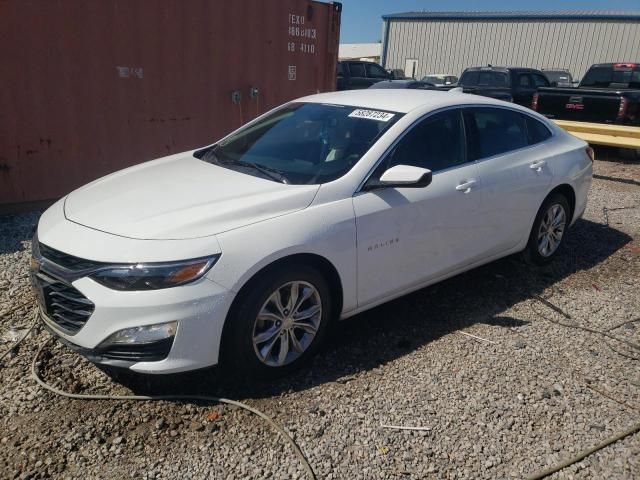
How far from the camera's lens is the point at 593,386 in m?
3.22

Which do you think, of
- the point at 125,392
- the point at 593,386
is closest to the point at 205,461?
the point at 125,392

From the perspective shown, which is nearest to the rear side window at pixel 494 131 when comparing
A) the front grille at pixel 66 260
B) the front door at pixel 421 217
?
the front door at pixel 421 217

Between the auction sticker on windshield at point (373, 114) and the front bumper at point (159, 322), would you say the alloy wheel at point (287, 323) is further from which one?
the auction sticker on windshield at point (373, 114)

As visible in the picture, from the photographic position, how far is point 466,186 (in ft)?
12.6

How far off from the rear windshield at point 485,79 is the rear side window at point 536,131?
9.92 metres

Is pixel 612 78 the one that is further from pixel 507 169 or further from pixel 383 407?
pixel 383 407

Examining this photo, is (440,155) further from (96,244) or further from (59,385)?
(59,385)

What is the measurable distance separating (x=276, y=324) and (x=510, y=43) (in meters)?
33.8

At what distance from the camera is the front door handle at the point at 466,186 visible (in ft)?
12.5

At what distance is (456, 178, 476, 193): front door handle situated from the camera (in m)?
3.80

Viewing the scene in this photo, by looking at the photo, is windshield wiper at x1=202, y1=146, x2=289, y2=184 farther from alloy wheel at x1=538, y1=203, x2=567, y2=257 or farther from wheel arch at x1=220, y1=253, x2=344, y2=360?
alloy wheel at x1=538, y1=203, x2=567, y2=257

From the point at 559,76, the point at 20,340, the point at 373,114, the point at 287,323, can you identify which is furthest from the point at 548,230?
the point at 559,76

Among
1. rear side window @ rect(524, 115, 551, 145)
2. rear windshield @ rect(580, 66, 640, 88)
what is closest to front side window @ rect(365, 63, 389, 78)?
rear windshield @ rect(580, 66, 640, 88)

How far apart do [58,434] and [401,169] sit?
232cm
